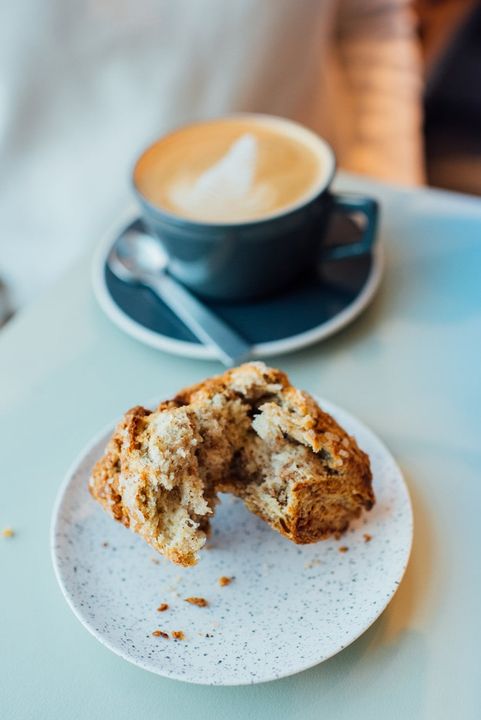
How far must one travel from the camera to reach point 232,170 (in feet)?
2.99

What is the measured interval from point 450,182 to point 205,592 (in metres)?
1.90

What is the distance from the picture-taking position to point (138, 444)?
61 centimetres

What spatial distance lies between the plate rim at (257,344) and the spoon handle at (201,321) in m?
0.01

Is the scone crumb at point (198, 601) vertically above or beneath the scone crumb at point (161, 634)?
beneath

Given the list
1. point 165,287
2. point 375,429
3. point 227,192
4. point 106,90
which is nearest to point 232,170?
point 227,192

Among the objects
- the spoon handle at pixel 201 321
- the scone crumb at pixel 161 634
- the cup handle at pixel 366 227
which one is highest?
the scone crumb at pixel 161 634

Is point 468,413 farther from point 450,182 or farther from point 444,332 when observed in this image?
point 450,182

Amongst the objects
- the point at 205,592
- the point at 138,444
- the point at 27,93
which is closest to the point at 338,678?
the point at 205,592

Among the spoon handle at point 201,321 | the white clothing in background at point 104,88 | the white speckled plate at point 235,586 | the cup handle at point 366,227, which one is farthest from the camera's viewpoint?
the white clothing in background at point 104,88

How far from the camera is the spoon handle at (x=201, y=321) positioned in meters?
0.83

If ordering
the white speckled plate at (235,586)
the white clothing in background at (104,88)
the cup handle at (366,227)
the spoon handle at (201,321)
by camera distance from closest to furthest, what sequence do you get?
the white speckled plate at (235,586)
the spoon handle at (201,321)
the cup handle at (366,227)
the white clothing in background at (104,88)

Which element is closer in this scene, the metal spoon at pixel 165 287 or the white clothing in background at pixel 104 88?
the metal spoon at pixel 165 287

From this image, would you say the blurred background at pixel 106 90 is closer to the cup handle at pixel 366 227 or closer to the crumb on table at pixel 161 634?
the cup handle at pixel 366 227

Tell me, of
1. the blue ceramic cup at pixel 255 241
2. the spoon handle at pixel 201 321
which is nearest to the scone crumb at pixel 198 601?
the spoon handle at pixel 201 321
